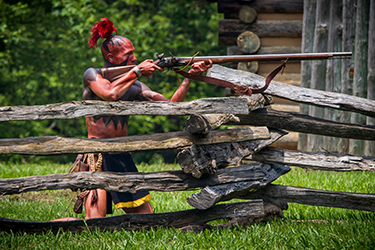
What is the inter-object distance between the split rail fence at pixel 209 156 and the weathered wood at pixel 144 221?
10mm

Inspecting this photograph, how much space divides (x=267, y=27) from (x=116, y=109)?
5515 millimetres

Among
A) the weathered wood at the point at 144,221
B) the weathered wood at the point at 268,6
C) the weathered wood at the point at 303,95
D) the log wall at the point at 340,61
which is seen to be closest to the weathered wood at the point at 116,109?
the weathered wood at the point at 303,95

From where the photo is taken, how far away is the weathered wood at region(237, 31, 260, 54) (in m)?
7.76

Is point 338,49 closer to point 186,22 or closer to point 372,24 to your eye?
point 372,24

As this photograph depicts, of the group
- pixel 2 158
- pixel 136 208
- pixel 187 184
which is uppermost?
pixel 187 184

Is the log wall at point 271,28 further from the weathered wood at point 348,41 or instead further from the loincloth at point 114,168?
the loincloth at point 114,168

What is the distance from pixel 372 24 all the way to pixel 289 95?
2.70m

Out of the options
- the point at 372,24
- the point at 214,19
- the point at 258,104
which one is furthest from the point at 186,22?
the point at 258,104

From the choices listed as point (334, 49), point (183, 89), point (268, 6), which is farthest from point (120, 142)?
point (268, 6)

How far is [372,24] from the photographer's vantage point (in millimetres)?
5602

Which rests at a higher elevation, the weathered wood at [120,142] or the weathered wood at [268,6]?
the weathered wood at [268,6]

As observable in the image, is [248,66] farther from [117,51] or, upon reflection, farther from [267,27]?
[117,51]

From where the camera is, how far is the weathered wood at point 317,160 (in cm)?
415

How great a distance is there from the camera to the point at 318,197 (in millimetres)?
3967
